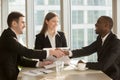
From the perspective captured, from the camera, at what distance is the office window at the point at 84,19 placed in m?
4.56

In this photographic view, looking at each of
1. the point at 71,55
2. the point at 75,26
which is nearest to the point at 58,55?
the point at 71,55

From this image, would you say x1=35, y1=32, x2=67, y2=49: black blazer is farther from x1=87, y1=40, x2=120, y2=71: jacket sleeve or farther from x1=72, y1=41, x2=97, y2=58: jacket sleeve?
x1=87, y1=40, x2=120, y2=71: jacket sleeve

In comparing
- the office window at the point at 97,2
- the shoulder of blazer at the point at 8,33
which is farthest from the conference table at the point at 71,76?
the office window at the point at 97,2

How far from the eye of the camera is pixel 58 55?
113 inches

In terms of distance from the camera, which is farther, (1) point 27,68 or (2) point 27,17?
(2) point 27,17

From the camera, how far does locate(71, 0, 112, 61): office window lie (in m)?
4.56

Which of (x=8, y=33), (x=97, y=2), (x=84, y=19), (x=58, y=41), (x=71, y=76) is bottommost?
(x=71, y=76)

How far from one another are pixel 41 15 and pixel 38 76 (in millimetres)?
2769

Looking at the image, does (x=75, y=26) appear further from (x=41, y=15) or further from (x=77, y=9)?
(x=41, y=15)

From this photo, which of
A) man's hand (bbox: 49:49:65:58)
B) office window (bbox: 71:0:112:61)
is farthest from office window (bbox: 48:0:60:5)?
man's hand (bbox: 49:49:65:58)

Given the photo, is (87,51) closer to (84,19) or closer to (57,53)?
(57,53)

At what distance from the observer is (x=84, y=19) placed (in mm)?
4695

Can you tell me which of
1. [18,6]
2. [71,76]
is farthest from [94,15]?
[71,76]

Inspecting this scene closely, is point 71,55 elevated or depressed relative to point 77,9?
depressed
